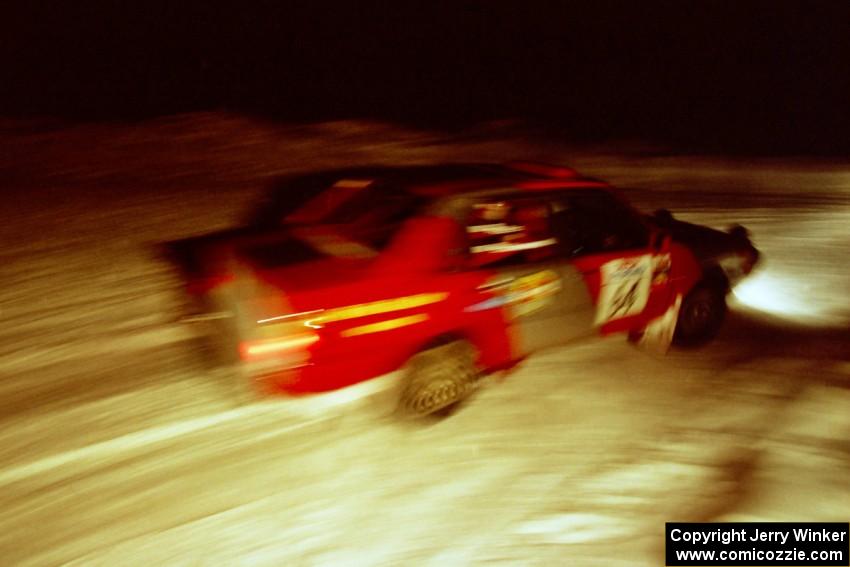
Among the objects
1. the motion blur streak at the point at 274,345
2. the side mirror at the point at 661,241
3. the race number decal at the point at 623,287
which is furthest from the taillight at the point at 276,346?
the side mirror at the point at 661,241

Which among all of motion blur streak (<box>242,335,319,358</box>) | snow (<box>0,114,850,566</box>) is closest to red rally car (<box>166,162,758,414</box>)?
motion blur streak (<box>242,335,319,358</box>)

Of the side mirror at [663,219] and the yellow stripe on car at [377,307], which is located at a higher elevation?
the yellow stripe on car at [377,307]

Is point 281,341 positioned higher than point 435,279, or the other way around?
point 435,279

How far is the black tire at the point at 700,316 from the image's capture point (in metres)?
5.68

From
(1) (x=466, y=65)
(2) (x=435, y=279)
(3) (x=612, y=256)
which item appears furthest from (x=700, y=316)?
(1) (x=466, y=65)

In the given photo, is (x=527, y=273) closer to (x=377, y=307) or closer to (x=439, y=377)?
(x=439, y=377)

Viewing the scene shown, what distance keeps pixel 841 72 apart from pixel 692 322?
76.4ft

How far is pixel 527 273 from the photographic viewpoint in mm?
4562

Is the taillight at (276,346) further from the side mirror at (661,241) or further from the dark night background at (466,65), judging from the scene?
the dark night background at (466,65)

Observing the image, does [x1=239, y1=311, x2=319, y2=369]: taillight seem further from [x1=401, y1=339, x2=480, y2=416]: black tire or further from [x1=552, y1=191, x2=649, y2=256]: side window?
[x1=552, y1=191, x2=649, y2=256]: side window

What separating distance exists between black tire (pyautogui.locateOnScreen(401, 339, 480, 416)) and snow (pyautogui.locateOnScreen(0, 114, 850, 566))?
0.38 feet

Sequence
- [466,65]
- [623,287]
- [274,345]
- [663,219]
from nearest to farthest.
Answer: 1. [274,345]
2. [623,287]
3. [663,219]
4. [466,65]

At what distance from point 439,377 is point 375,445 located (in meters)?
0.54

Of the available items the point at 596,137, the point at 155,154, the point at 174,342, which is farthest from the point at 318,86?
the point at 174,342
